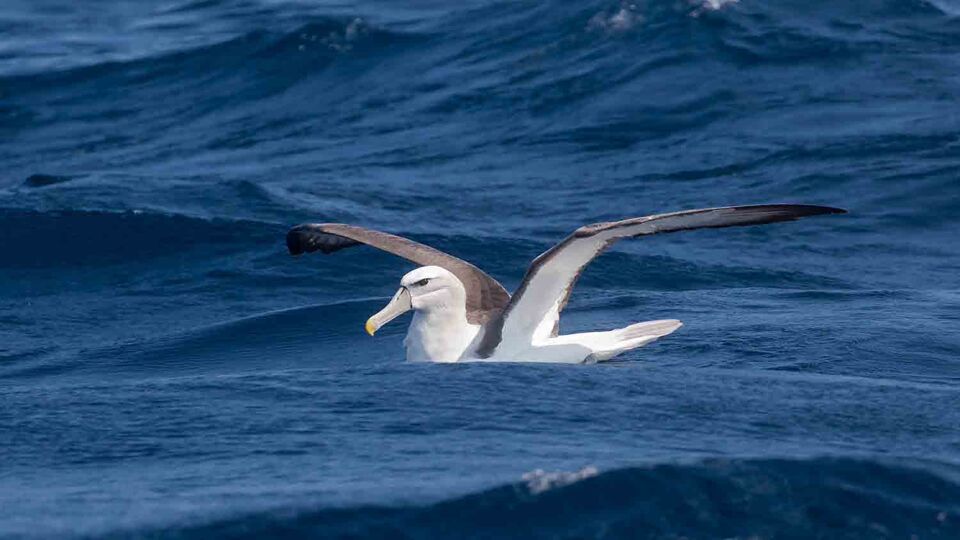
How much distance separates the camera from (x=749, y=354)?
10.4 m

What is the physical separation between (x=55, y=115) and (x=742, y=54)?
9942 mm

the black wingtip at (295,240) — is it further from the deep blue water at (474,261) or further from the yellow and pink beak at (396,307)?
the yellow and pink beak at (396,307)

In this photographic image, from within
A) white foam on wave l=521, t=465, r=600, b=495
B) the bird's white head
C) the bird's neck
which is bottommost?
the bird's neck

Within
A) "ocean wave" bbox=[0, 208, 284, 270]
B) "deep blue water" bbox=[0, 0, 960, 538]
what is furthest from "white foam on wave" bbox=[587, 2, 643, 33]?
"ocean wave" bbox=[0, 208, 284, 270]

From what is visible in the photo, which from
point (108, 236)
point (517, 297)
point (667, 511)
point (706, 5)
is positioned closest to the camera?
point (667, 511)

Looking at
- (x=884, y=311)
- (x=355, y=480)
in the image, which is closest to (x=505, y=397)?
(x=355, y=480)

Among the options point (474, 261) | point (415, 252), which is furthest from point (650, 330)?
point (474, 261)

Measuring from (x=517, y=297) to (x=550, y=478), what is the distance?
2967 millimetres

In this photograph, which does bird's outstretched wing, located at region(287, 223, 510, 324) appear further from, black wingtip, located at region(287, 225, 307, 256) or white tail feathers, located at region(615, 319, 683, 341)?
white tail feathers, located at region(615, 319, 683, 341)

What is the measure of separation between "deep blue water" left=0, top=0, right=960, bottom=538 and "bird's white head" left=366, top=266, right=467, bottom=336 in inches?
23.4

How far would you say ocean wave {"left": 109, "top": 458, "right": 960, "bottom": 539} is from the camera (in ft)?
21.6

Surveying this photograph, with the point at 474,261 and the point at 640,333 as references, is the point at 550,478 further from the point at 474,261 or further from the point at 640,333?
the point at 474,261

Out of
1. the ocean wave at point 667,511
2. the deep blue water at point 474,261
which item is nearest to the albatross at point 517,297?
the deep blue water at point 474,261

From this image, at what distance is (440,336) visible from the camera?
35.1 ft
